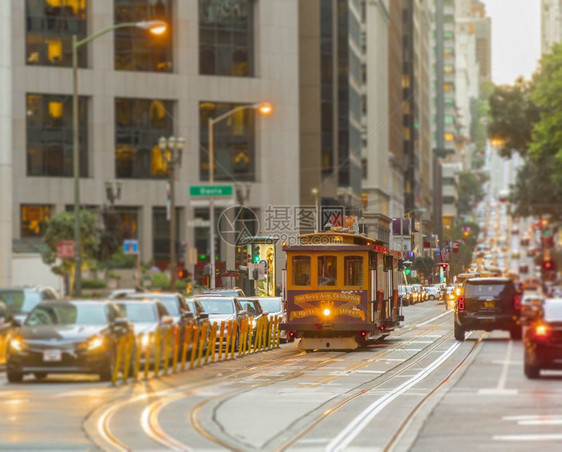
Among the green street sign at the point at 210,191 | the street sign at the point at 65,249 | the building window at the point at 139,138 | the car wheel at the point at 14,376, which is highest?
the building window at the point at 139,138

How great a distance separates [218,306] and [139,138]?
6.92 m

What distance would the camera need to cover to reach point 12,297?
17172 millimetres

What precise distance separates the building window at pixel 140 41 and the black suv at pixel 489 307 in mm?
6547

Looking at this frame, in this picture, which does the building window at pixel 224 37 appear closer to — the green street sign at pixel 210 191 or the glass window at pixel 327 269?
the glass window at pixel 327 269

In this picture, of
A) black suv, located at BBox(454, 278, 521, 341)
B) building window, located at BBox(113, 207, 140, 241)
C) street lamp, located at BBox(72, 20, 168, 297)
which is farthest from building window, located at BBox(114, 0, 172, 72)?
black suv, located at BBox(454, 278, 521, 341)

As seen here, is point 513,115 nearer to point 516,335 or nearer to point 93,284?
point 516,335

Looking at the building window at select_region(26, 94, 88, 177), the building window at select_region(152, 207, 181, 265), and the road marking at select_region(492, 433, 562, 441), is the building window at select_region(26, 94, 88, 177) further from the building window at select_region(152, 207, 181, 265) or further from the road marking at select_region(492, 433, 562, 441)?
the road marking at select_region(492, 433, 562, 441)

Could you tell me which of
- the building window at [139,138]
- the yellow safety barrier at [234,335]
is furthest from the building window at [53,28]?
the yellow safety barrier at [234,335]

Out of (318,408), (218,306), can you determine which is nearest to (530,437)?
(318,408)

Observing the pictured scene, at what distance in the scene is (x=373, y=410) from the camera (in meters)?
26.3

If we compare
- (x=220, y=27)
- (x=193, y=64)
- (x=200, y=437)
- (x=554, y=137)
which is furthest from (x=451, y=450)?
(x=554, y=137)

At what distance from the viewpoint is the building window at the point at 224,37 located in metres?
41.4

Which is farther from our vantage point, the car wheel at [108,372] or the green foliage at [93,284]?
the green foliage at [93,284]

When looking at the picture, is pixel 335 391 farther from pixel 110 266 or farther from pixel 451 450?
pixel 110 266
